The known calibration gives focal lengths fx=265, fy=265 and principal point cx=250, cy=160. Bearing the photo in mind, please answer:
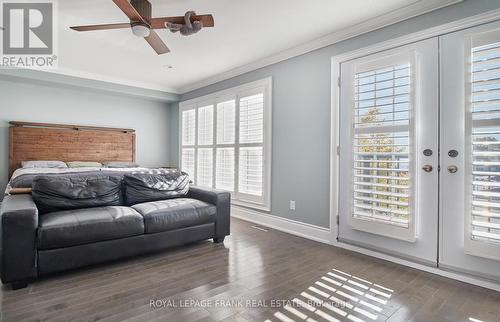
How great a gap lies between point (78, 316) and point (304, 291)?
160 cm

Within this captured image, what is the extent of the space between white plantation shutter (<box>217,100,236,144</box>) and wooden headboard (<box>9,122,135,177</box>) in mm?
2332

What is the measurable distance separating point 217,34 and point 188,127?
2.96 metres

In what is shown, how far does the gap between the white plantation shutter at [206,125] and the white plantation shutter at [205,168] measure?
0.63ft

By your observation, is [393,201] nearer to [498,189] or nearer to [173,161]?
[498,189]

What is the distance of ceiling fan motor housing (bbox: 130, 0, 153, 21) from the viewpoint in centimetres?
232

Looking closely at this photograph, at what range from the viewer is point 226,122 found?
4887 millimetres

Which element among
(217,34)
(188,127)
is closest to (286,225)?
(217,34)

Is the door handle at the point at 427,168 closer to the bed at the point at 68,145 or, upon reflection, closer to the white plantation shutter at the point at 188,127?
the bed at the point at 68,145

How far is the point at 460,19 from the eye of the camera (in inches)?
92.8

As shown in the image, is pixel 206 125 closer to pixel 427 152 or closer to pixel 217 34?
pixel 217 34

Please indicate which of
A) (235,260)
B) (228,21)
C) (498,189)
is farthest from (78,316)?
(498,189)

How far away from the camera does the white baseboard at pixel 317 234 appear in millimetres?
2283

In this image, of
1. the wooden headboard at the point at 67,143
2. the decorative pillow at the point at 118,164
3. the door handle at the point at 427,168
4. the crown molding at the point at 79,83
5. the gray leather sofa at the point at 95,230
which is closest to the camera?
the gray leather sofa at the point at 95,230

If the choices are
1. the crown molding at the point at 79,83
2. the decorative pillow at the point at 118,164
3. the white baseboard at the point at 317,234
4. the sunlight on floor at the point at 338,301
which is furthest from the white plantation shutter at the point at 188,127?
the sunlight on floor at the point at 338,301
